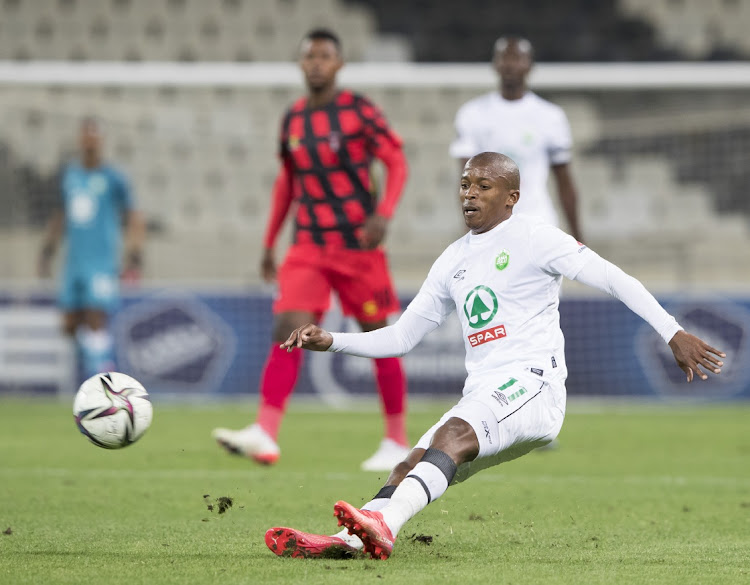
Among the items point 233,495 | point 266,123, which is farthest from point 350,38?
point 233,495

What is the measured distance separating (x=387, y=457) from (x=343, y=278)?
1057 mm

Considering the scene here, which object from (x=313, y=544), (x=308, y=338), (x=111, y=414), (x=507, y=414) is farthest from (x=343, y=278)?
(x=313, y=544)

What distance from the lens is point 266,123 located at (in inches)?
563

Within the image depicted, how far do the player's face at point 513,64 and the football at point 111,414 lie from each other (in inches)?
160

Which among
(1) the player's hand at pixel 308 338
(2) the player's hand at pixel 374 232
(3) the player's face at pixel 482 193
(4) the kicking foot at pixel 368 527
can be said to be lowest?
(4) the kicking foot at pixel 368 527

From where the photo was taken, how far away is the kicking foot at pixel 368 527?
13.1 feet

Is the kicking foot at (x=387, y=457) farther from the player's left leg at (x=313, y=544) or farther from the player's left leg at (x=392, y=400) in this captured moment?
the player's left leg at (x=313, y=544)

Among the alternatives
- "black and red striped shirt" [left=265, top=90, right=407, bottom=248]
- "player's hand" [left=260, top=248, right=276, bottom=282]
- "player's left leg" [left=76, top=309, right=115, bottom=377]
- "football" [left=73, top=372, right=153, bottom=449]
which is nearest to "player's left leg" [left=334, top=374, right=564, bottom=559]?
"football" [left=73, top=372, right=153, bottom=449]

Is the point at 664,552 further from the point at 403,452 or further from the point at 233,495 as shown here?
the point at 403,452

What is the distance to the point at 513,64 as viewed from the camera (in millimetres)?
8156

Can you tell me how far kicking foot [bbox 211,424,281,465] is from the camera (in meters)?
6.76

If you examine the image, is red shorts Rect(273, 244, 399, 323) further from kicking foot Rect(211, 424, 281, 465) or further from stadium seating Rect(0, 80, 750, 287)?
stadium seating Rect(0, 80, 750, 287)

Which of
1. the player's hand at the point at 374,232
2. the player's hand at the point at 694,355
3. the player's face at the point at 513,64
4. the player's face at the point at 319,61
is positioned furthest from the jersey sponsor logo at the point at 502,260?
the player's face at the point at 513,64

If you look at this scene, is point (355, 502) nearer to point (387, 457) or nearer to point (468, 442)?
point (387, 457)
